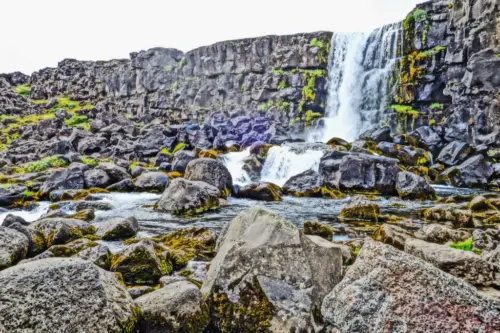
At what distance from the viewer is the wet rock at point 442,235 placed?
33.7 feet

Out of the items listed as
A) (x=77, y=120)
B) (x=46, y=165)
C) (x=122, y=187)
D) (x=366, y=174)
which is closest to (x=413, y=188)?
(x=366, y=174)

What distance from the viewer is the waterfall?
45438 millimetres

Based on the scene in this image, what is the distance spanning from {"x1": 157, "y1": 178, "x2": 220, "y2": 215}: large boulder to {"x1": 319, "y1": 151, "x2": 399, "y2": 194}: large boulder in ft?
30.8

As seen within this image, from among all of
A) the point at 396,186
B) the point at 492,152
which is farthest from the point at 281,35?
the point at 396,186

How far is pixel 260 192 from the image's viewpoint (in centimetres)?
2156

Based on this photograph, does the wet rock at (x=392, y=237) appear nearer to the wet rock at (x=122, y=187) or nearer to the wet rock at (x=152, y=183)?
the wet rock at (x=152, y=183)

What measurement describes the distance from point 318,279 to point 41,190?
23452 millimetres

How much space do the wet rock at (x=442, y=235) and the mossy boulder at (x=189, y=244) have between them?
622cm

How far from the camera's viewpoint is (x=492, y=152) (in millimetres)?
28125

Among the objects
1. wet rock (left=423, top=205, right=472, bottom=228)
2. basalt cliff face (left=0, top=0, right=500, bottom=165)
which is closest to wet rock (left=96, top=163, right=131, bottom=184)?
basalt cliff face (left=0, top=0, right=500, bottom=165)

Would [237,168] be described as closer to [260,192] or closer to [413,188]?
[260,192]

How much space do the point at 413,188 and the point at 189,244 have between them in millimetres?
15208

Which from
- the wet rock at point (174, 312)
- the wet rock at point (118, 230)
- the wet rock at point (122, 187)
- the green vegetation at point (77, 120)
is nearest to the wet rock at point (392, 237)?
the wet rock at point (174, 312)

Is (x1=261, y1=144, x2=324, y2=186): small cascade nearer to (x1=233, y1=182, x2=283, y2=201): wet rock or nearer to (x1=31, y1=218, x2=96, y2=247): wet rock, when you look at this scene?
(x1=233, y1=182, x2=283, y2=201): wet rock
